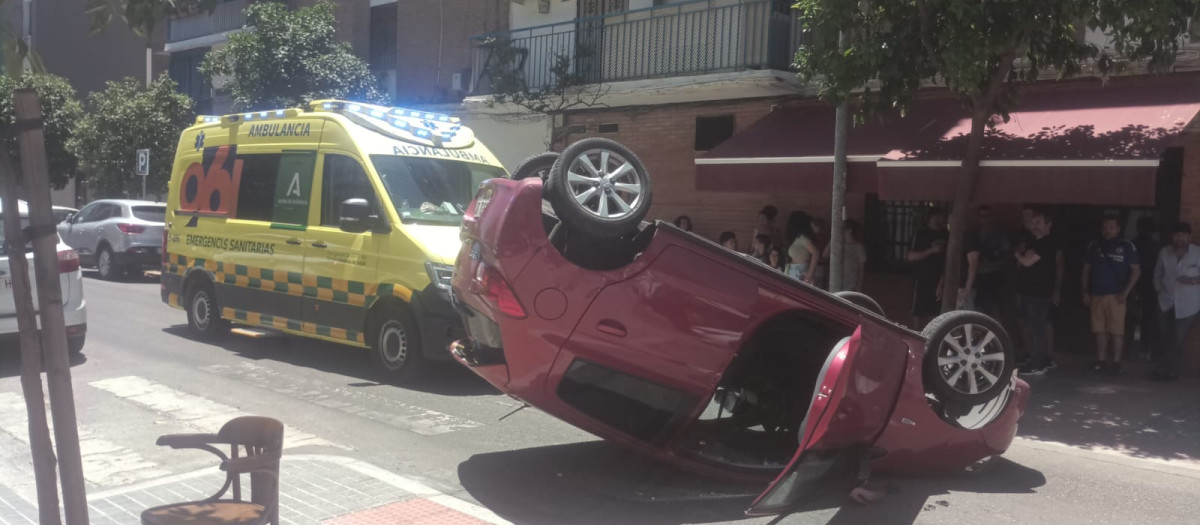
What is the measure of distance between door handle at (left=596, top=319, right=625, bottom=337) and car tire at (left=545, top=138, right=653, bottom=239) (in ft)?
1.52

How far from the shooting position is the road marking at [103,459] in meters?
6.13

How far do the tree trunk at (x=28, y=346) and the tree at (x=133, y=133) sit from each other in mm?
22436

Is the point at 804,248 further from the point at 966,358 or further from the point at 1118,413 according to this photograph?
the point at 966,358

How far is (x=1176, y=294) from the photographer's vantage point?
985 cm

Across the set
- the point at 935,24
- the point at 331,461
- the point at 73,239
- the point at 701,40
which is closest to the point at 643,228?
the point at 331,461

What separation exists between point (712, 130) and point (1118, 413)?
7.53 meters

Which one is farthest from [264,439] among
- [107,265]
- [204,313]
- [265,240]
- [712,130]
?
[107,265]

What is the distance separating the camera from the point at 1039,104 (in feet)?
36.3

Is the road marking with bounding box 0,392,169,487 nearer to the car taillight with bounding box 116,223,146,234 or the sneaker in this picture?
the sneaker

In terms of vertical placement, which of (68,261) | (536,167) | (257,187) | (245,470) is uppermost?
(536,167)

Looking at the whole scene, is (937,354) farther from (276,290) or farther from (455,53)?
(455,53)

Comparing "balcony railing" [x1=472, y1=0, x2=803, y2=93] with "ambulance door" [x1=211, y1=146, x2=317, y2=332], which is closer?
"ambulance door" [x1=211, y1=146, x2=317, y2=332]

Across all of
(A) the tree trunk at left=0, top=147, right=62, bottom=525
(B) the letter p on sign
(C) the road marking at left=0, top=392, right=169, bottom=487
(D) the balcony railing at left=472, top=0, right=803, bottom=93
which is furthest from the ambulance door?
(B) the letter p on sign

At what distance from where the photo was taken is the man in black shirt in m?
11.1
